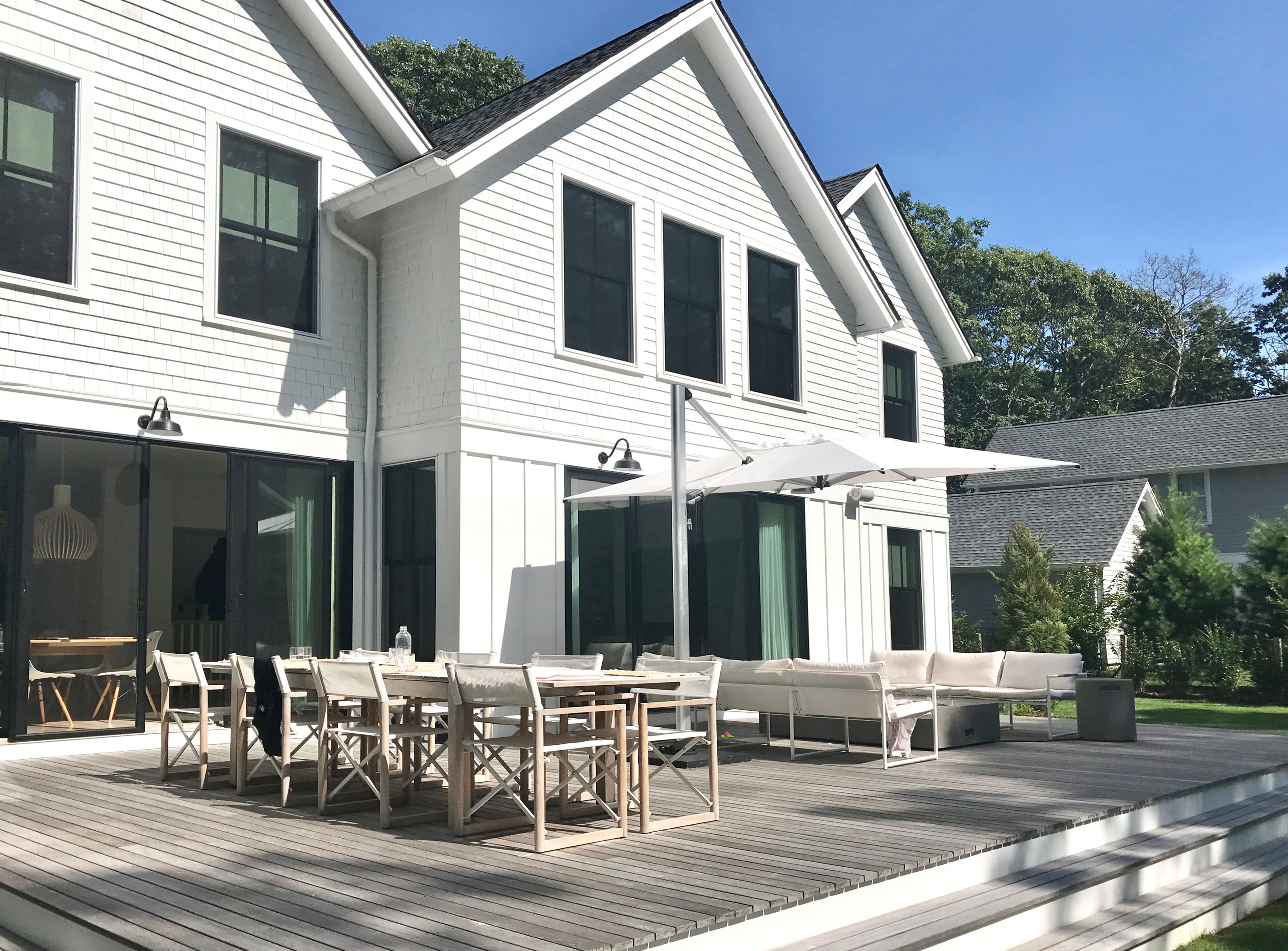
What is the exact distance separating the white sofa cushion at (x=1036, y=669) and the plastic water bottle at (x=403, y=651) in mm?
6265

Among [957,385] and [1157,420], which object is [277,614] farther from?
[957,385]

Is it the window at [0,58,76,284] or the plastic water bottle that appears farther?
the window at [0,58,76,284]

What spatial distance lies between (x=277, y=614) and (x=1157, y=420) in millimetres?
27083

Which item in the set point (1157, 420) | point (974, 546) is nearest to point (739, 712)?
point (974, 546)

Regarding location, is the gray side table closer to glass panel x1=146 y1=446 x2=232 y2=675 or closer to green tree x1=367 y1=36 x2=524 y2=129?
glass panel x1=146 y1=446 x2=232 y2=675

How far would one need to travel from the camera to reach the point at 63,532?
29.5 feet

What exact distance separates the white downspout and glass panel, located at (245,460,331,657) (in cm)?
37

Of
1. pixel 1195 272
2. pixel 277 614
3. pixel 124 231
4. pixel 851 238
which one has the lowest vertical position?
pixel 277 614

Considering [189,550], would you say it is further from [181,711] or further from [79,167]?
[181,711]

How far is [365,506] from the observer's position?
1106cm

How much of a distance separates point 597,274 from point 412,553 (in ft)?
11.5

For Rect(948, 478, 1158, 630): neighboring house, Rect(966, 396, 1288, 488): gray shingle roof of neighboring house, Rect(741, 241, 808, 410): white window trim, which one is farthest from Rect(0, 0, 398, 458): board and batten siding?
Rect(966, 396, 1288, 488): gray shingle roof of neighboring house

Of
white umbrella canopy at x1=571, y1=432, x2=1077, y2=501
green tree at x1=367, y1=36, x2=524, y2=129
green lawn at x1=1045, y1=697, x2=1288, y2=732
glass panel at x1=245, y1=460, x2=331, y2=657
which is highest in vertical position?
green tree at x1=367, y1=36, x2=524, y2=129

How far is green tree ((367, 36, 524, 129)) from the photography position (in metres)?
28.1
